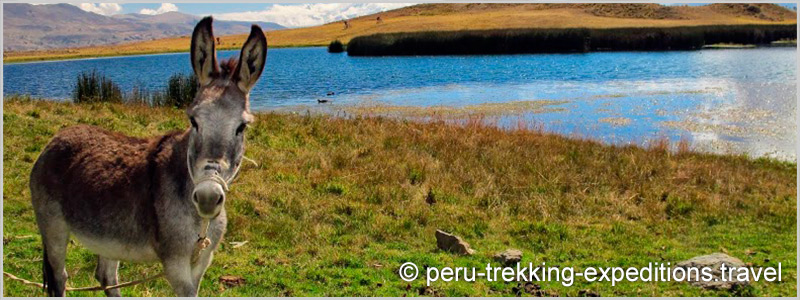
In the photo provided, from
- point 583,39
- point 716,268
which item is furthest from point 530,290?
point 583,39

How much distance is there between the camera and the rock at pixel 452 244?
28.3 ft

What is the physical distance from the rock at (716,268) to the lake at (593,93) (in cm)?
1150

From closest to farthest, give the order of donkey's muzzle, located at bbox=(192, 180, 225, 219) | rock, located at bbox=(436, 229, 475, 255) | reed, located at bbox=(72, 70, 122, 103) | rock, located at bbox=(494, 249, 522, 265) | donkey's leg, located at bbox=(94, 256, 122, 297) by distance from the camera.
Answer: donkey's muzzle, located at bbox=(192, 180, 225, 219)
donkey's leg, located at bbox=(94, 256, 122, 297)
rock, located at bbox=(494, 249, 522, 265)
rock, located at bbox=(436, 229, 475, 255)
reed, located at bbox=(72, 70, 122, 103)

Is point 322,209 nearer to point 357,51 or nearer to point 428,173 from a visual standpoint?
point 428,173

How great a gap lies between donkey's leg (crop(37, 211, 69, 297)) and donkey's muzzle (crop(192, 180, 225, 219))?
1.97 meters

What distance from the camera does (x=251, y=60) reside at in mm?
3053

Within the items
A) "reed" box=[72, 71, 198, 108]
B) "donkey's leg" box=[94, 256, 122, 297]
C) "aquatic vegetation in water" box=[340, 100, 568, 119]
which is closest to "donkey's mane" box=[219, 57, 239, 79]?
"donkey's leg" box=[94, 256, 122, 297]

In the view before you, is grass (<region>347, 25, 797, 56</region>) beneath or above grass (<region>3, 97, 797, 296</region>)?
above

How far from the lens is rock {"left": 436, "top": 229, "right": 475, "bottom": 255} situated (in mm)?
8625

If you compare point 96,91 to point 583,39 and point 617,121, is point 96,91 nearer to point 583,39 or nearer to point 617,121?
point 617,121

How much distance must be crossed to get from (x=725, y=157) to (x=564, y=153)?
16.2ft

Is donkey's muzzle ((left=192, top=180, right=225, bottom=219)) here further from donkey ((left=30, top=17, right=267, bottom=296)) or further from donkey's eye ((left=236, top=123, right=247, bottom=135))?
donkey's eye ((left=236, top=123, right=247, bottom=135))

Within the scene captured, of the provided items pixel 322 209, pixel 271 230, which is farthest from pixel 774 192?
pixel 271 230

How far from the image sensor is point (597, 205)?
37.1 feet
